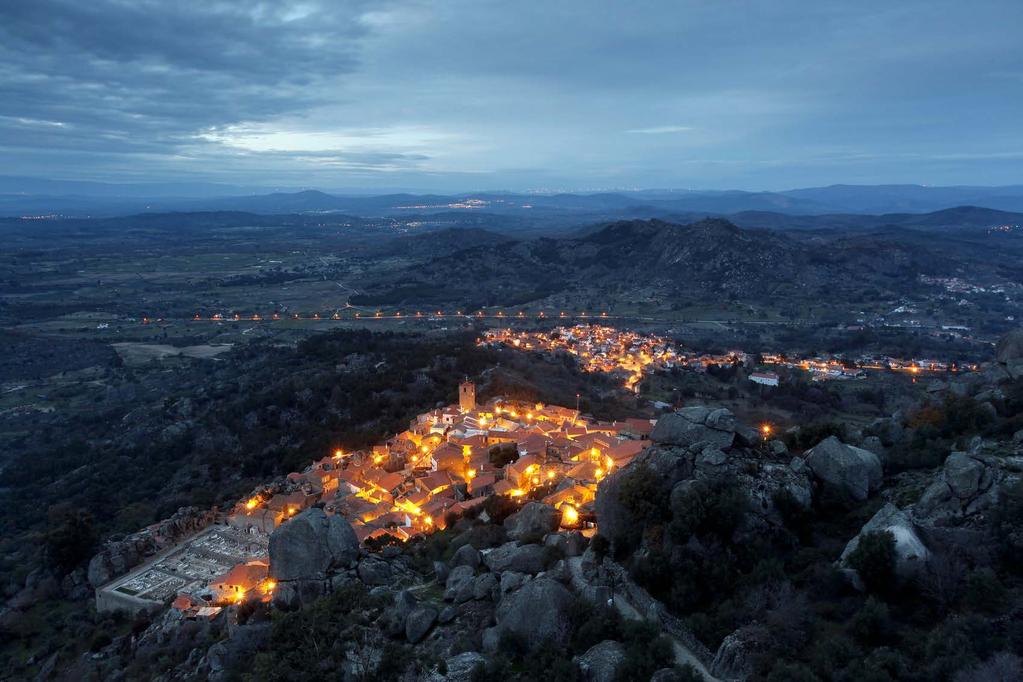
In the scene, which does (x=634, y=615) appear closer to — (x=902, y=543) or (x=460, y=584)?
(x=460, y=584)

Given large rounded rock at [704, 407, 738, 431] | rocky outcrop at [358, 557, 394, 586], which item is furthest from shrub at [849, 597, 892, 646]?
rocky outcrop at [358, 557, 394, 586]

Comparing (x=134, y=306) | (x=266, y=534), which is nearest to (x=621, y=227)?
(x=134, y=306)

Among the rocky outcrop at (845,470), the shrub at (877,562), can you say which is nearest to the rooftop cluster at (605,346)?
the rocky outcrop at (845,470)

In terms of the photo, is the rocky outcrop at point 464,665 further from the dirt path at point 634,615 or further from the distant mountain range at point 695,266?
the distant mountain range at point 695,266

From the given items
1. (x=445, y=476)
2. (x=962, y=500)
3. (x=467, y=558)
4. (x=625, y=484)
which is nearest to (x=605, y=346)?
(x=445, y=476)

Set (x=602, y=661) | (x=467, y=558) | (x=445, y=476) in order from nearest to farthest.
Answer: (x=602, y=661)
(x=467, y=558)
(x=445, y=476)

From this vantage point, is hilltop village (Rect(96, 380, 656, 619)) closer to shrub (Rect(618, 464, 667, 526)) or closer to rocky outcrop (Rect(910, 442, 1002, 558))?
shrub (Rect(618, 464, 667, 526))
